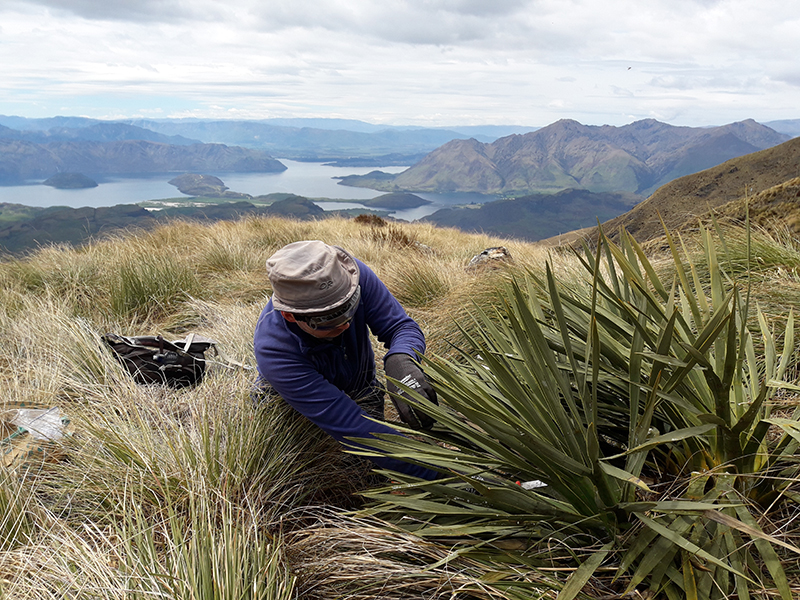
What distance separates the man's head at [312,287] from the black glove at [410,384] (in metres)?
0.35

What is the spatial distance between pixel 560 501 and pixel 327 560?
0.82m

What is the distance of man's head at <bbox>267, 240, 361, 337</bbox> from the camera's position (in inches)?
78.0

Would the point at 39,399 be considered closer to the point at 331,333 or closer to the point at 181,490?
the point at 181,490

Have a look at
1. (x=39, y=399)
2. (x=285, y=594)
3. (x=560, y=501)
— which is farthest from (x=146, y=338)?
(x=560, y=501)

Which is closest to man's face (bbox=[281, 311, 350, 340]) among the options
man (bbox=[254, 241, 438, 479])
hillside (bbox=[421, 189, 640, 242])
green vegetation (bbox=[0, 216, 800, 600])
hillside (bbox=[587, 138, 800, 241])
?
man (bbox=[254, 241, 438, 479])

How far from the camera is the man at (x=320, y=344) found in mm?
2008

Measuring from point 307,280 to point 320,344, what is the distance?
465 mm

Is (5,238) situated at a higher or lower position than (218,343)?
lower

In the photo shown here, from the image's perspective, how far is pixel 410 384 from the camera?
2160mm

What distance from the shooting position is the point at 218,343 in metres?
3.89

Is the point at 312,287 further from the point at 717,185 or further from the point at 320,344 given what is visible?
the point at 717,185

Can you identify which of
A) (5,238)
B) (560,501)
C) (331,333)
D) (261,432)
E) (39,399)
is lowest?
(5,238)

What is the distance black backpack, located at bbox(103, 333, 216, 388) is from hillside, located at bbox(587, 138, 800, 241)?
10.9 metres

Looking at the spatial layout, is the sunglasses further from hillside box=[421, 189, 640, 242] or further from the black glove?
hillside box=[421, 189, 640, 242]
